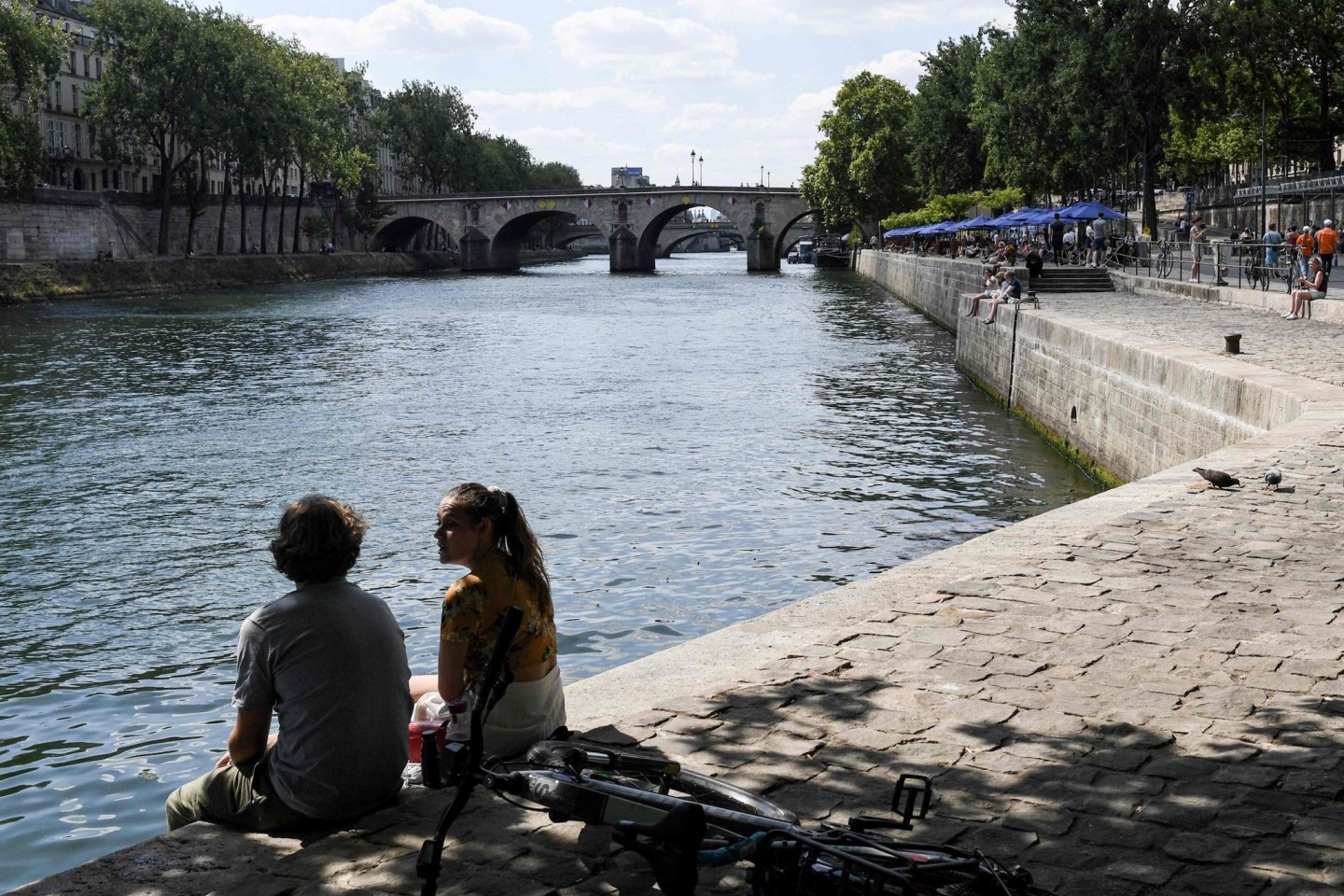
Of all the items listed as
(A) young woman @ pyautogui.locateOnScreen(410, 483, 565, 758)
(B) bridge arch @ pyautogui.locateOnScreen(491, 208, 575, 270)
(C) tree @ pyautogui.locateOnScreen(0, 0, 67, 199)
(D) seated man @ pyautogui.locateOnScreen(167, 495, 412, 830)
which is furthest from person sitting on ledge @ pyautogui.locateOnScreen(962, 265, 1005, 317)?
(B) bridge arch @ pyautogui.locateOnScreen(491, 208, 575, 270)

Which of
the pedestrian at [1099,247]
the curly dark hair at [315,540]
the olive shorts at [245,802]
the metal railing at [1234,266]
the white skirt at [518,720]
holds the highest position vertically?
the pedestrian at [1099,247]

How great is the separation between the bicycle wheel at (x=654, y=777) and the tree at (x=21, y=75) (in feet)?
178

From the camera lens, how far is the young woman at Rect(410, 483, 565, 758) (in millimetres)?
4953

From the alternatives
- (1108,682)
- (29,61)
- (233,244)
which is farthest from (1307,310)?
(233,244)

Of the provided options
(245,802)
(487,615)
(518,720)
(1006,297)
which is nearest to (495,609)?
(487,615)

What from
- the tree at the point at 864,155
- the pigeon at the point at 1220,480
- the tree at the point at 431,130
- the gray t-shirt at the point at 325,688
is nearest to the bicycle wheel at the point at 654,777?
the gray t-shirt at the point at 325,688

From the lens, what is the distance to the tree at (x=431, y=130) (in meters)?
117

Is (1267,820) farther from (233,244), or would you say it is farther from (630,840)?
(233,244)

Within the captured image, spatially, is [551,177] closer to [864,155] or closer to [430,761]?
[864,155]

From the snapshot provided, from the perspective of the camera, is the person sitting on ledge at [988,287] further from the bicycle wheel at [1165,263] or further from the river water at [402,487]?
the bicycle wheel at [1165,263]

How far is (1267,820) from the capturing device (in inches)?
183

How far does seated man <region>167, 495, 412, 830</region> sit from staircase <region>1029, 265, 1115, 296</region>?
3218 cm

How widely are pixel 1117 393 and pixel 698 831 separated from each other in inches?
586

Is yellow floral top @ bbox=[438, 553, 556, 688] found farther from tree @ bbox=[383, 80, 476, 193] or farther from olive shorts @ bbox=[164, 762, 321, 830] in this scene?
tree @ bbox=[383, 80, 476, 193]
